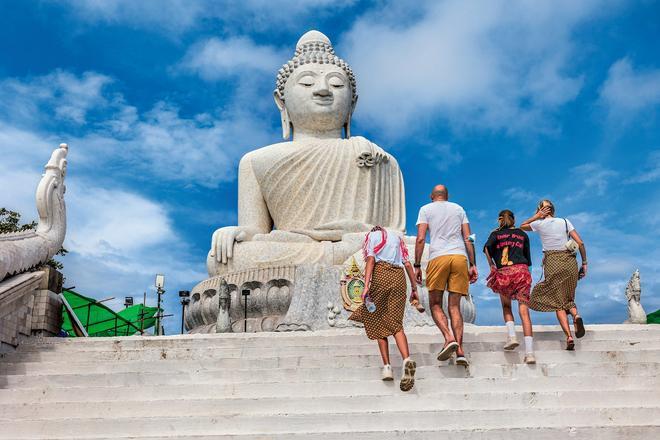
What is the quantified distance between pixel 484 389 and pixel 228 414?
1832 mm

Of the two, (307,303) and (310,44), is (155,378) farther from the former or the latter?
(310,44)

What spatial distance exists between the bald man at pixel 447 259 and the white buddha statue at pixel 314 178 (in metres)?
5.36

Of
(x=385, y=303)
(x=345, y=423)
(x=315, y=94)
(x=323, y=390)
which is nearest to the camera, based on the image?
(x=345, y=423)

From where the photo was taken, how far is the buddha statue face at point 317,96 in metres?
13.0

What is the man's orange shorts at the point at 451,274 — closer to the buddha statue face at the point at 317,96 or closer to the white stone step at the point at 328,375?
the white stone step at the point at 328,375

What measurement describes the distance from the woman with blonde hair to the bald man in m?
0.37

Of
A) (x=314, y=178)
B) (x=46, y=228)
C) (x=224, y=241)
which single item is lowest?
(x=46, y=228)

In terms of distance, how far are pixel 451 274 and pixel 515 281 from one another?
637mm

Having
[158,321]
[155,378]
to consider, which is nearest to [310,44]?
[158,321]

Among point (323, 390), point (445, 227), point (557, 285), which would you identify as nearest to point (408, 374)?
point (323, 390)

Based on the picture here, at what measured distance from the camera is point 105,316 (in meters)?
17.0

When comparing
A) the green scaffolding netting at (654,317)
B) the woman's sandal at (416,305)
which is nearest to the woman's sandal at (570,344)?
the woman's sandal at (416,305)

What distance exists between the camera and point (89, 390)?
209 inches

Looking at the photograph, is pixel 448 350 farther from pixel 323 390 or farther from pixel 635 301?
pixel 635 301
